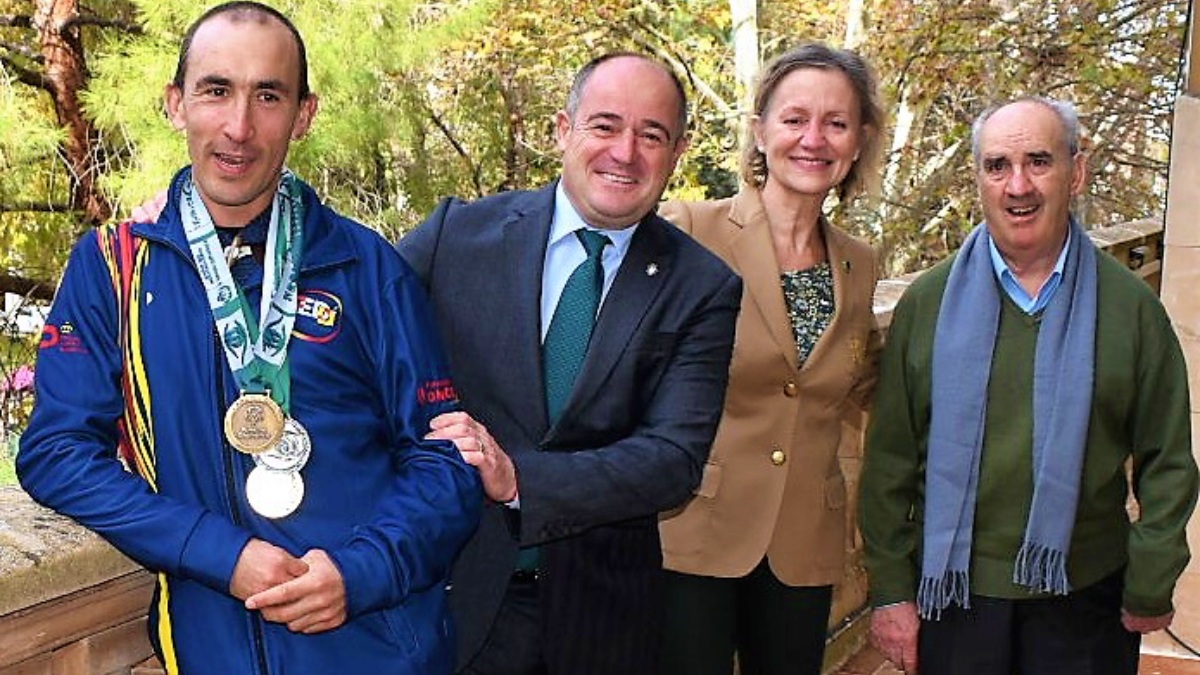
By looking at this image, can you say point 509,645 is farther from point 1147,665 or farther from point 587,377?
point 1147,665

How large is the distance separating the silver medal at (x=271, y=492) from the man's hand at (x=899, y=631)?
1510mm

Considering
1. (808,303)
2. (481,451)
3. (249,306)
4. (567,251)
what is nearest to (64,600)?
(249,306)

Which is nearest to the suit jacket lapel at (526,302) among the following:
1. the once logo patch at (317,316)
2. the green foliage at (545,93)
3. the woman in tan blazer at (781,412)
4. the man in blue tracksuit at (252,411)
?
the man in blue tracksuit at (252,411)

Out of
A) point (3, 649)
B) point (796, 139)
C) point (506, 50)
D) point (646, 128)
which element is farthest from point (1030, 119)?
point (506, 50)

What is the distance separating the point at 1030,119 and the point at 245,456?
1.69 m

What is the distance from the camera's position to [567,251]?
7.31ft

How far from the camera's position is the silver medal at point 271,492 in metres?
1.67

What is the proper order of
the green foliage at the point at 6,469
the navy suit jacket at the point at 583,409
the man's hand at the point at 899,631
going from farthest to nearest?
the green foliage at the point at 6,469 < the man's hand at the point at 899,631 < the navy suit jacket at the point at 583,409

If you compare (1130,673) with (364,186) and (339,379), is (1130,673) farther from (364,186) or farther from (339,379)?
(364,186)

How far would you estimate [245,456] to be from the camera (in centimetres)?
167

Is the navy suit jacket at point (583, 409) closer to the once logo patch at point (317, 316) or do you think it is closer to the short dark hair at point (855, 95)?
the once logo patch at point (317, 316)

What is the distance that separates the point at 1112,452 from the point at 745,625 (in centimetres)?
80

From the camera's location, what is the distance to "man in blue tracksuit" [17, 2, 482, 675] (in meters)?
1.63

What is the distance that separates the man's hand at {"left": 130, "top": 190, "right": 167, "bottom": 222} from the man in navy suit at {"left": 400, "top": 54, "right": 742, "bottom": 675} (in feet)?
1.53
